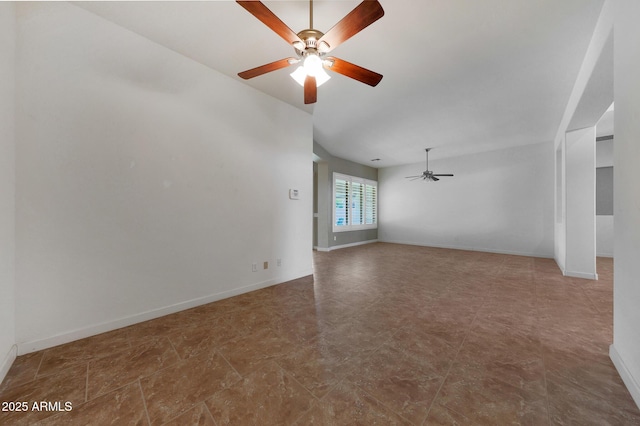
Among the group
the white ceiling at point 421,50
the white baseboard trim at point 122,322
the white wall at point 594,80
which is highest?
the white ceiling at point 421,50

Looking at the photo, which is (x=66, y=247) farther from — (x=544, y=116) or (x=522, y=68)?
(x=544, y=116)

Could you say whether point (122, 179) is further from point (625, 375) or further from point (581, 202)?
point (581, 202)

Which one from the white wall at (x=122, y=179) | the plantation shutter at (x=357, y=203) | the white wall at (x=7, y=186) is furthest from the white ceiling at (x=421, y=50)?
the plantation shutter at (x=357, y=203)

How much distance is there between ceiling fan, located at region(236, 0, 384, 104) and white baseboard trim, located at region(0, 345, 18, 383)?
108 inches

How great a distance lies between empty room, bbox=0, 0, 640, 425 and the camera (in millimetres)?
1401

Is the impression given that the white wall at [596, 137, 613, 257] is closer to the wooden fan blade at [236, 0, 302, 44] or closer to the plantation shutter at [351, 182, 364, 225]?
the plantation shutter at [351, 182, 364, 225]

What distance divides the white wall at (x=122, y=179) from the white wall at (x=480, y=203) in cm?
559

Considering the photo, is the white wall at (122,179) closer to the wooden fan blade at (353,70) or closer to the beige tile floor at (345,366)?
the beige tile floor at (345,366)

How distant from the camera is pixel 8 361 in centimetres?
161

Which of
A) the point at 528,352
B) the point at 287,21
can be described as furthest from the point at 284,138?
the point at 528,352

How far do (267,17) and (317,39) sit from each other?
0.42 meters

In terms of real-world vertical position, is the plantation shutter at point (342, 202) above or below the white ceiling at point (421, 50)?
below

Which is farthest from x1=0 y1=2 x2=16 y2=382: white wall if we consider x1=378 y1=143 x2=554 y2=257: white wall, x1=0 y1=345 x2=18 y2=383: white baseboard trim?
x1=378 y1=143 x2=554 y2=257: white wall

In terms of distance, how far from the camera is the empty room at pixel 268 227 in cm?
140
